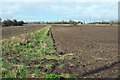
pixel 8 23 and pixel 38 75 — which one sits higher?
pixel 8 23

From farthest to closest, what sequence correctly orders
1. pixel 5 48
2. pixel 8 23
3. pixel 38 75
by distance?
1. pixel 8 23
2. pixel 5 48
3. pixel 38 75

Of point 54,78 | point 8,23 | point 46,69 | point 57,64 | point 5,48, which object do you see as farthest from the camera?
point 8,23

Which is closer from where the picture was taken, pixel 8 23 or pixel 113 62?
pixel 113 62

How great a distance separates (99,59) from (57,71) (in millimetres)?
1719

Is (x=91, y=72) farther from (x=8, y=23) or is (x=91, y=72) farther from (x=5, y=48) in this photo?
(x=8, y=23)

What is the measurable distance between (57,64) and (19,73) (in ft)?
3.48

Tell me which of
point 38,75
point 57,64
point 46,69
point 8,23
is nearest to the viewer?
point 38,75

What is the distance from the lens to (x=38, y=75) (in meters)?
3.87

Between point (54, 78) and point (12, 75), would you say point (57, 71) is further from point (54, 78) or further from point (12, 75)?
point (12, 75)

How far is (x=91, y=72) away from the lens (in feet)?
13.3

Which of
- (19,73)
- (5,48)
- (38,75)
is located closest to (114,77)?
(38,75)

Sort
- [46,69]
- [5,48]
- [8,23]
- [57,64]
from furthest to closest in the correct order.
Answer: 1. [8,23]
2. [5,48]
3. [57,64]
4. [46,69]

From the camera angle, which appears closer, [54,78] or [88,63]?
[54,78]

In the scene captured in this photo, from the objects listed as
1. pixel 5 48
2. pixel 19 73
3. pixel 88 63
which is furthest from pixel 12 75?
pixel 5 48
